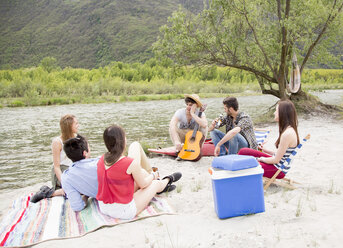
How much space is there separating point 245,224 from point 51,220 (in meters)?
2.13

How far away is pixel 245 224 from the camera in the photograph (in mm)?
3314

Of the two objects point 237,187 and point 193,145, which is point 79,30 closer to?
point 193,145

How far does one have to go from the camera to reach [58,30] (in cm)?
11600

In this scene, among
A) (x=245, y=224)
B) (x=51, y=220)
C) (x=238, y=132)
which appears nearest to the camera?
(x=245, y=224)

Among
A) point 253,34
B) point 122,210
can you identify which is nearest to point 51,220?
point 122,210

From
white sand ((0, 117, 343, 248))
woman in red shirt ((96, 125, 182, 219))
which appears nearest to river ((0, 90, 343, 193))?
white sand ((0, 117, 343, 248))

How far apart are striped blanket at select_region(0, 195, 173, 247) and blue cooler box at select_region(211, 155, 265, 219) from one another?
2.29 feet

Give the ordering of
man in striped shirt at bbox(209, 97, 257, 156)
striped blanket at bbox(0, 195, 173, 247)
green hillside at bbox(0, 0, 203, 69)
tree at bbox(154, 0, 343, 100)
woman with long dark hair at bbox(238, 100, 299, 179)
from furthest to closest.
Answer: green hillside at bbox(0, 0, 203, 69), tree at bbox(154, 0, 343, 100), man in striped shirt at bbox(209, 97, 257, 156), woman with long dark hair at bbox(238, 100, 299, 179), striped blanket at bbox(0, 195, 173, 247)

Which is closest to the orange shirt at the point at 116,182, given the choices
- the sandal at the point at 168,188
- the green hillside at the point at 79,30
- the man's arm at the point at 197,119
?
the sandal at the point at 168,188

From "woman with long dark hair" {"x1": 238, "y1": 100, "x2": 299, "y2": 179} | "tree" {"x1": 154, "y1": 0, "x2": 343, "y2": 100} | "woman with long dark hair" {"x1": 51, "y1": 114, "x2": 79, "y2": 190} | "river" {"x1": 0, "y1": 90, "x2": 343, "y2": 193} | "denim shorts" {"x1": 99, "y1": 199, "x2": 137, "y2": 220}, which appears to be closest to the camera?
"denim shorts" {"x1": 99, "y1": 199, "x2": 137, "y2": 220}

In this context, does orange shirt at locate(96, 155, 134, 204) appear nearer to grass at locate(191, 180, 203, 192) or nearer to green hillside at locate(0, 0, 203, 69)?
grass at locate(191, 180, 203, 192)

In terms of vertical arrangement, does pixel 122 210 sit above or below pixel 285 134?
below

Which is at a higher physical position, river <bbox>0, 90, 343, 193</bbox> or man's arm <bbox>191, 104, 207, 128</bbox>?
man's arm <bbox>191, 104, 207, 128</bbox>

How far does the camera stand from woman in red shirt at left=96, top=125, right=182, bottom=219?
3.56m
